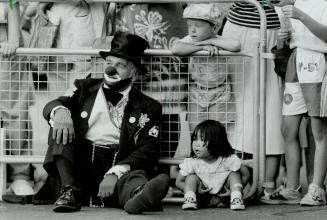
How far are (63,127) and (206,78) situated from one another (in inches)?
44.8

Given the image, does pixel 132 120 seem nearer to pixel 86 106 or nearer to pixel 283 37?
pixel 86 106

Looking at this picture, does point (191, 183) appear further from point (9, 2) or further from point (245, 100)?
point (9, 2)

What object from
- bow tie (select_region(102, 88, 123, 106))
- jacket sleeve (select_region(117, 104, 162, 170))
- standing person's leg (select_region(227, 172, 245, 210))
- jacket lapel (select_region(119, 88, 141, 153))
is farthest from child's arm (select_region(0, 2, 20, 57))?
standing person's leg (select_region(227, 172, 245, 210))

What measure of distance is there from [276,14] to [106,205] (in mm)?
1937

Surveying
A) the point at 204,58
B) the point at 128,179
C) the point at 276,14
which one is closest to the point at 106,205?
the point at 128,179

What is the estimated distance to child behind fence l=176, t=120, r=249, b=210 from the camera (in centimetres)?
721

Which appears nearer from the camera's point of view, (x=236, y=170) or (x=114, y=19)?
(x=236, y=170)

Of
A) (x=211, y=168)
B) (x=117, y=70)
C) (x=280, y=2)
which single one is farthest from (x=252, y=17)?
(x=211, y=168)

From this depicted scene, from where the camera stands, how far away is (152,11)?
307 inches

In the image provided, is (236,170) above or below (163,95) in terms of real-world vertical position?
below

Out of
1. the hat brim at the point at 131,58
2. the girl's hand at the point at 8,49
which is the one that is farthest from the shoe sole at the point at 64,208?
the girl's hand at the point at 8,49

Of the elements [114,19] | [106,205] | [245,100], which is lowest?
[106,205]

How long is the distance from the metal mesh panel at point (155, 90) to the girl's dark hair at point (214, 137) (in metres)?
0.25

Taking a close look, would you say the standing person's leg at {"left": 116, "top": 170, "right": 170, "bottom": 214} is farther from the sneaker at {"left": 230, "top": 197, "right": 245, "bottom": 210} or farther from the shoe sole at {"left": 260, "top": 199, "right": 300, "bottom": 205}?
the shoe sole at {"left": 260, "top": 199, "right": 300, "bottom": 205}
